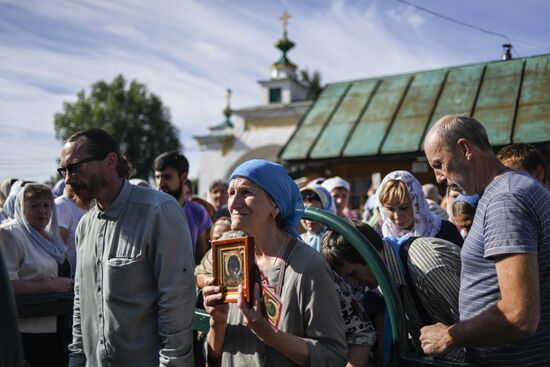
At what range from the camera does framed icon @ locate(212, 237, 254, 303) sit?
1.97 metres

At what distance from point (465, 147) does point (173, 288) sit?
1373 mm

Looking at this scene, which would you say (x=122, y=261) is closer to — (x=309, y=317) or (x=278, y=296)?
(x=278, y=296)

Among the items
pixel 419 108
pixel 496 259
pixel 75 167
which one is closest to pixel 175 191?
pixel 75 167

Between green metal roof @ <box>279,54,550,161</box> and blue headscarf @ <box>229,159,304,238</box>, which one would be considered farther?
green metal roof @ <box>279,54,550,161</box>

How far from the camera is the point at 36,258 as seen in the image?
3.89m

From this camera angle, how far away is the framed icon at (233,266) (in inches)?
77.5

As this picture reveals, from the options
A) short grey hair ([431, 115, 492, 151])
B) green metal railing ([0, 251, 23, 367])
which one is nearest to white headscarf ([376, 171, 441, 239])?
short grey hair ([431, 115, 492, 151])

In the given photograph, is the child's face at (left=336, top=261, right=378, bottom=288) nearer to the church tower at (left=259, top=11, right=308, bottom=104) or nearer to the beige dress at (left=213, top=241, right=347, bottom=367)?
the beige dress at (left=213, top=241, right=347, bottom=367)

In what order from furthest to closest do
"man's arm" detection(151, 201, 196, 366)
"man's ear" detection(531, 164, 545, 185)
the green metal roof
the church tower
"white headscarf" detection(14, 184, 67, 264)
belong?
1. the church tower
2. the green metal roof
3. "white headscarf" detection(14, 184, 67, 264)
4. "man's ear" detection(531, 164, 545, 185)
5. "man's arm" detection(151, 201, 196, 366)

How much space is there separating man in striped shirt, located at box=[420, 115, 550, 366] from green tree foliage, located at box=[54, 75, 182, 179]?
40.4m

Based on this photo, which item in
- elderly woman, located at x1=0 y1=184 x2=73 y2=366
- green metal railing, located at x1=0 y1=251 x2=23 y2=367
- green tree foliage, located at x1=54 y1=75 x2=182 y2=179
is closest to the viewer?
green metal railing, located at x1=0 y1=251 x2=23 y2=367

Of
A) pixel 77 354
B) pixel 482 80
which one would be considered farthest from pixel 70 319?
pixel 482 80

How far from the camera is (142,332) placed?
7.98ft

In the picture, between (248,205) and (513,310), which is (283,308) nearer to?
(248,205)
